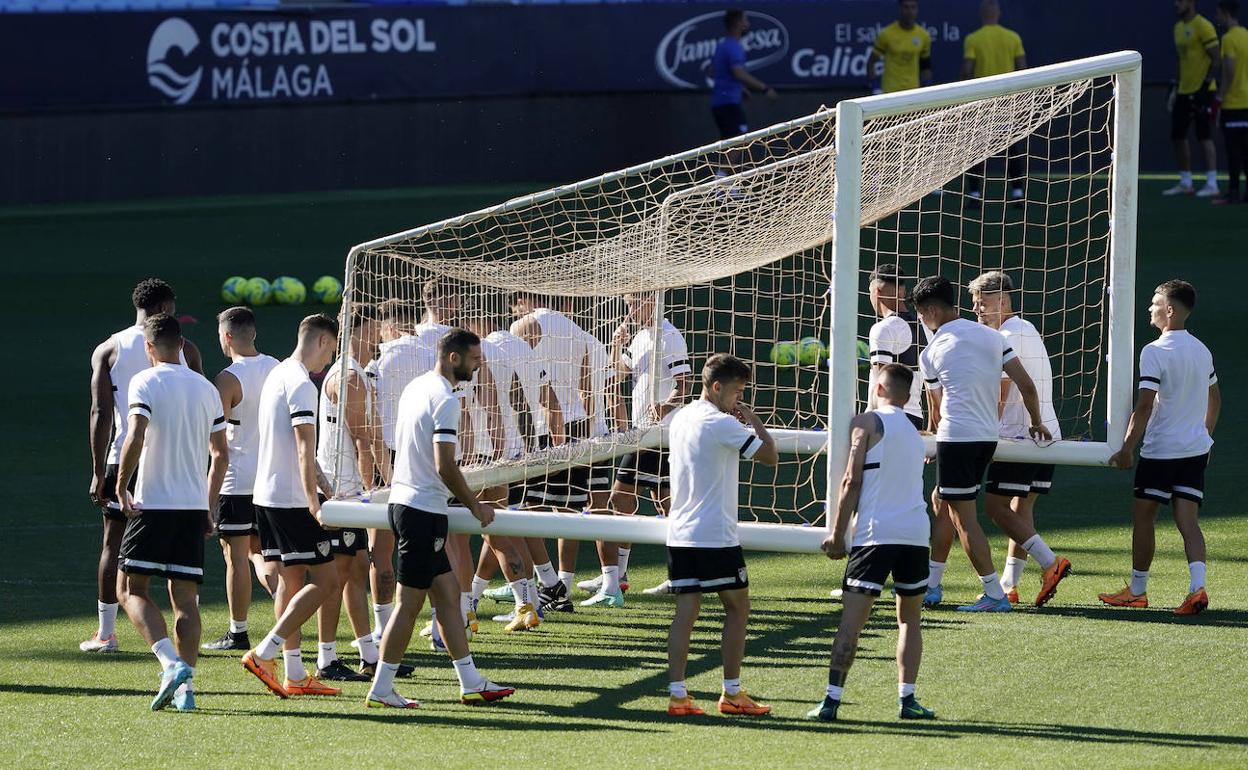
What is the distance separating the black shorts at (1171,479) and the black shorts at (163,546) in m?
4.60

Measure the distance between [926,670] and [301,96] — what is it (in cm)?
2080

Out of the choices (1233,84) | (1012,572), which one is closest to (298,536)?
(1012,572)

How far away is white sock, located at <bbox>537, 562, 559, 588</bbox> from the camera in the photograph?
9.63m

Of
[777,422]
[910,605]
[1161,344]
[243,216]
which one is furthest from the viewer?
[243,216]

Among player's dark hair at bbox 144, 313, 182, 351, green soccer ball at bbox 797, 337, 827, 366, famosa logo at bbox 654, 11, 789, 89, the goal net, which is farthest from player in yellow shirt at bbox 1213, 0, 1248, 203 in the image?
player's dark hair at bbox 144, 313, 182, 351

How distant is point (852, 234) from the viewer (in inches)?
289

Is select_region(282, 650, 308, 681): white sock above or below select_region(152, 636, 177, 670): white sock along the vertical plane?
below

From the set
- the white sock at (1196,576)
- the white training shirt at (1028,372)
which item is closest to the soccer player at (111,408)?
the white training shirt at (1028,372)

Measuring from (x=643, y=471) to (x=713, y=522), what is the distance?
271 cm

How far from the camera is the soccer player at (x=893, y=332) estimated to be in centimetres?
933

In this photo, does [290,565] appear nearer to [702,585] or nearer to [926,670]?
[702,585]

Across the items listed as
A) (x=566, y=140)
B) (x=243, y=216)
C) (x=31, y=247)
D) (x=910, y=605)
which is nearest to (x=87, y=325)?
(x=31, y=247)

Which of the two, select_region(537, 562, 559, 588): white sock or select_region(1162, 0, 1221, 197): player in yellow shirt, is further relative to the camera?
select_region(1162, 0, 1221, 197): player in yellow shirt

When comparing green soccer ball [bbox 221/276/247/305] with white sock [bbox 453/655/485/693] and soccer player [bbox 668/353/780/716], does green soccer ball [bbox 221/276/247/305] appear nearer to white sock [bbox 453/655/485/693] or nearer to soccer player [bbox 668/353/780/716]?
white sock [bbox 453/655/485/693]
